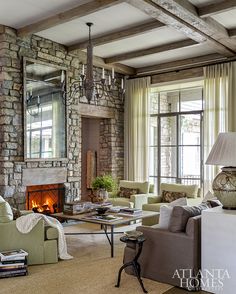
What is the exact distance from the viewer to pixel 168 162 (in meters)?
8.35

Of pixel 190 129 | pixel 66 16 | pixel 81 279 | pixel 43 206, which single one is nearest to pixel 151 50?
pixel 190 129

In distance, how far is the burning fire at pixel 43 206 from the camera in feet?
21.9

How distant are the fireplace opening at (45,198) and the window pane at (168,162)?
104 inches

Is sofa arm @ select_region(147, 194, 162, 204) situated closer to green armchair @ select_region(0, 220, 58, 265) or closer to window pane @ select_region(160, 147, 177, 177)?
window pane @ select_region(160, 147, 177, 177)

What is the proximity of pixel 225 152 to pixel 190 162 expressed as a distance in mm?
4431

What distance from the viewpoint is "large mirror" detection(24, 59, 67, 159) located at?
20.4 feet

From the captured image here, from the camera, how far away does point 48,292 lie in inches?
137

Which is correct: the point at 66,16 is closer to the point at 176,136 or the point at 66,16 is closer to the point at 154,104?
the point at 154,104

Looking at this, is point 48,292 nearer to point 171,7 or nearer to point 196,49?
point 171,7

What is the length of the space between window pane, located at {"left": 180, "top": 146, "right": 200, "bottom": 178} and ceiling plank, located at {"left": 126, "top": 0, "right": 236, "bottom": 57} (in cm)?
245

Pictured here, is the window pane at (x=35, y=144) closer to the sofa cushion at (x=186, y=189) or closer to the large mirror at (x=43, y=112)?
the large mirror at (x=43, y=112)

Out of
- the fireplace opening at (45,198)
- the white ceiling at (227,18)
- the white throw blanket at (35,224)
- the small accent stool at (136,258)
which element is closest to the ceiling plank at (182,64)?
the white ceiling at (227,18)

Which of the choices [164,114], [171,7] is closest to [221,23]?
[171,7]

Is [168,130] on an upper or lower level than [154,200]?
upper
